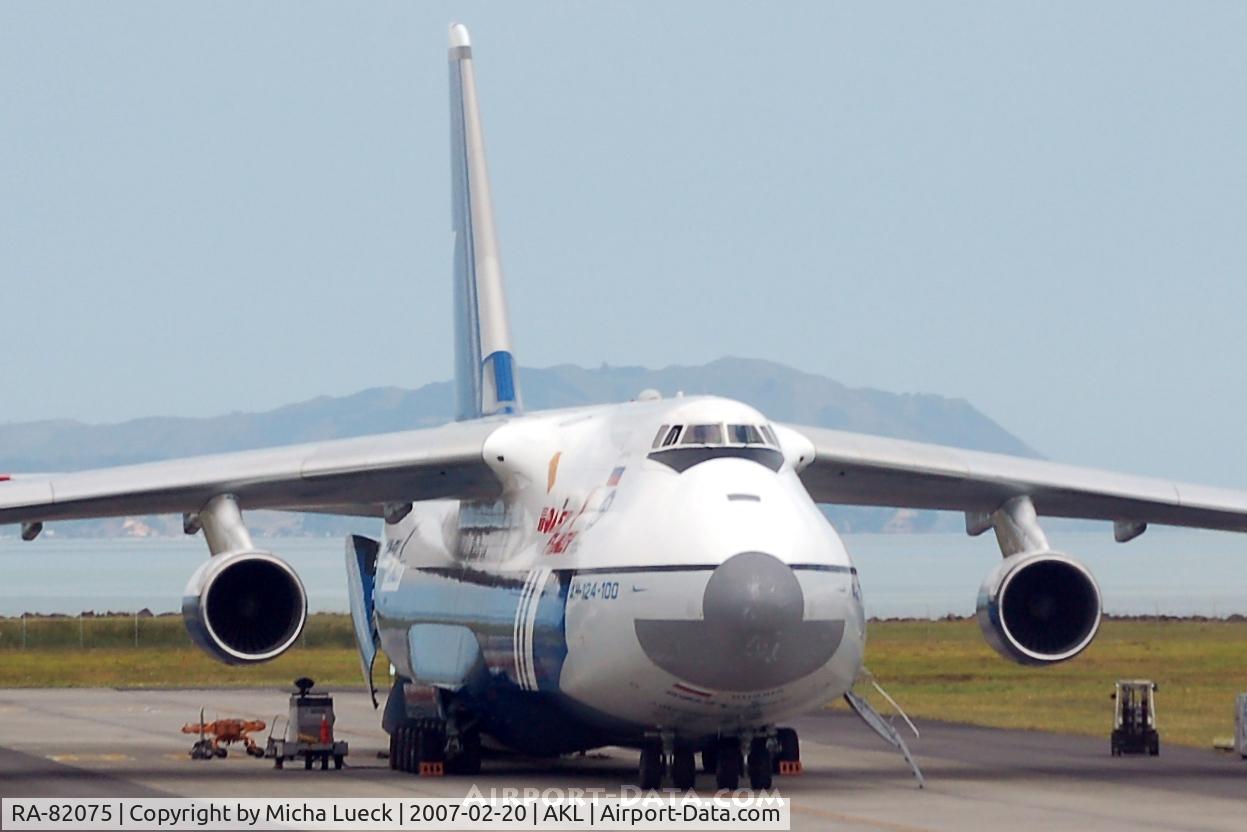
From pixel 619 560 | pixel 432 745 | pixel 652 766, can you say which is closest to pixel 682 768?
pixel 652 766

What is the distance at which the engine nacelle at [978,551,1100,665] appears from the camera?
2456 cm

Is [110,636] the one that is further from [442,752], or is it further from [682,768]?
[682,768]

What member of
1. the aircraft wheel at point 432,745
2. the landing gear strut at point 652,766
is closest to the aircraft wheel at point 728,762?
the landing gear strut at point 652,766

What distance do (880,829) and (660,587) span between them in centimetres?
283

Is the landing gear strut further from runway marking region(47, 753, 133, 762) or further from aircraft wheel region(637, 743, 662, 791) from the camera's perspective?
runway marking region(47, 753, 133, 762)

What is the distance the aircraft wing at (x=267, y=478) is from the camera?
78.5 feet

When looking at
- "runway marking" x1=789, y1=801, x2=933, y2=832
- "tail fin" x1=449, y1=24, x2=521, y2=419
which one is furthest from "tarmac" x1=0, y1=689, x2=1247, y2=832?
"tail fin" x1=449, y1=24, x2=521, y2=419

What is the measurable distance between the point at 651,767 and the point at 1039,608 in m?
4.80

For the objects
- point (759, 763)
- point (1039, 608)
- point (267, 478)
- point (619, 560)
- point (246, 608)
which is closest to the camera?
point (619, 560)

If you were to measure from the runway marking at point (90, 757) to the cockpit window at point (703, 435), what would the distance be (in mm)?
8907

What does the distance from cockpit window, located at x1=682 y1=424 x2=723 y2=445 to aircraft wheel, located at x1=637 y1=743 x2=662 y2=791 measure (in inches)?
108

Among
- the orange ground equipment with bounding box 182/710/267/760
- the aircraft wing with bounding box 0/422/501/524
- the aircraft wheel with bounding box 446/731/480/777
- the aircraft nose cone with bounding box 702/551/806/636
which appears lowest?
the aircraft wheel with bounding box 446/731/480/777

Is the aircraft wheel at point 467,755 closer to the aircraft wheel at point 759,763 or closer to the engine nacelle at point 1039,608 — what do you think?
the aircraft wheel at point 759,763

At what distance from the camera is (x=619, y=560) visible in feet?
70.5
